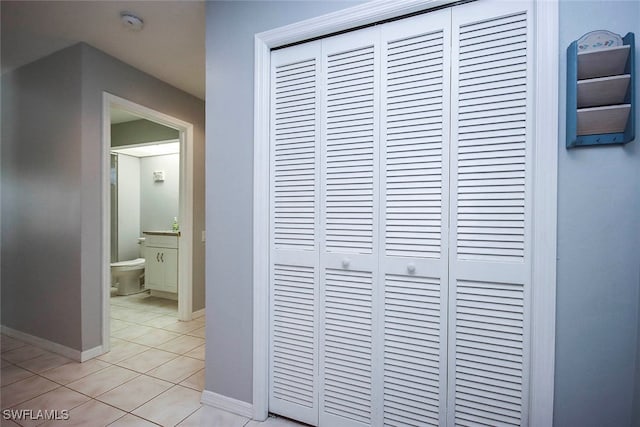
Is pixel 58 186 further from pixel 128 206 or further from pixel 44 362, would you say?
pixel 128 206

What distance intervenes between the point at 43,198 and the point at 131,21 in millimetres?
1745

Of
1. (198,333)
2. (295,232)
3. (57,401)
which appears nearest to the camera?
(295,232)

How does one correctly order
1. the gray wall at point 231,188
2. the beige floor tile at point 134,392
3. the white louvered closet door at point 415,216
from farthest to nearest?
1. the beige floor tile at point 134,392
2. the gray wall at point 231,188
3. the white louvered closet door at point 415,216

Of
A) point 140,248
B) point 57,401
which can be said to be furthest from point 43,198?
point 140,248

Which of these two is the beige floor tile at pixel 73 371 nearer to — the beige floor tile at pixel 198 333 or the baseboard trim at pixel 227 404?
the beige floor tile at pixel 198 333

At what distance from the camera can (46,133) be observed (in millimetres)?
2586

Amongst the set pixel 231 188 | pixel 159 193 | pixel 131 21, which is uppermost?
pixel 131 21

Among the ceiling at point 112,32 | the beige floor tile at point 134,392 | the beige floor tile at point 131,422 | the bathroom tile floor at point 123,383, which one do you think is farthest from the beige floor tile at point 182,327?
the ceiling at point 112,32

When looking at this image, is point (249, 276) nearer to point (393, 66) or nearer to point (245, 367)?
point (245, 367)

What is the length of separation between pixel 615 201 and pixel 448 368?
92cm

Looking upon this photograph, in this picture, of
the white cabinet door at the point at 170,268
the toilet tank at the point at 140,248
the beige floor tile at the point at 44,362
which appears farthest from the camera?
the toilet tank at the point at 140,248

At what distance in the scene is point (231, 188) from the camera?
1.71 m

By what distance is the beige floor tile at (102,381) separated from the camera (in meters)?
1.95

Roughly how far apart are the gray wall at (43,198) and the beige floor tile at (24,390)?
1.10ft
